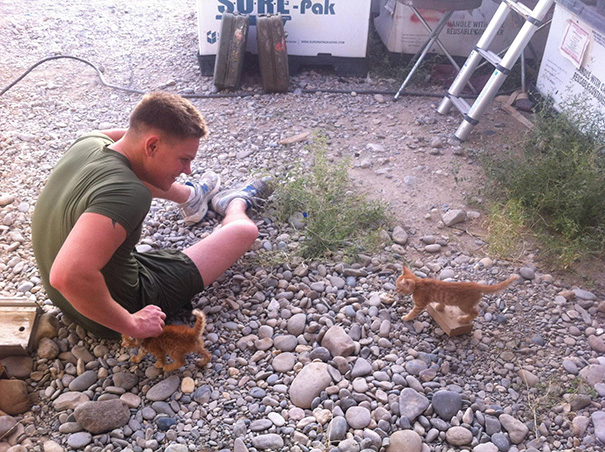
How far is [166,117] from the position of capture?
242 cm

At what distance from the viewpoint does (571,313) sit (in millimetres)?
3088

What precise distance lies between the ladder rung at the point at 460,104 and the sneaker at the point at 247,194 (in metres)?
2.02

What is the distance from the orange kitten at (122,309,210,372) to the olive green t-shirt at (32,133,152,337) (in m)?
0.19

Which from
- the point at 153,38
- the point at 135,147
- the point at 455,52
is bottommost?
the point at 153,38

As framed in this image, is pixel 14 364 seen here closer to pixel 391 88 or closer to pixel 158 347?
pixel 158 347

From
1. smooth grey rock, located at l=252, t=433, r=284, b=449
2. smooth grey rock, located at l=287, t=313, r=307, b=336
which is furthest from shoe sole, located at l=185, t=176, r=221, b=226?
smooth grey rock, located at l=252, t=433, r=284, b=449

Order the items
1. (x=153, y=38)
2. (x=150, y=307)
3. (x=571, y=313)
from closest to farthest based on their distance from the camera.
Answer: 1. (x=150, y=307)
2. (x=571, y=313)
3. (x=153, y=38)

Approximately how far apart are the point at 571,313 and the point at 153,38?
6239 millimetres

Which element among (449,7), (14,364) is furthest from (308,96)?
(14,364)

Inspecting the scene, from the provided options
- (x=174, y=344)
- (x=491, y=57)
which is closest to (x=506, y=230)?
(x=491, y=57)

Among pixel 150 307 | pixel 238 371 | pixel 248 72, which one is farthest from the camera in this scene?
pixel 248 72

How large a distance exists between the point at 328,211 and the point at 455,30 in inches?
136

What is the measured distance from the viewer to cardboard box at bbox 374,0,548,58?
5.89 meters

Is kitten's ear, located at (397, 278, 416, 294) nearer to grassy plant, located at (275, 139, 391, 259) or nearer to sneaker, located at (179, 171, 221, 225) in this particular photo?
grassy plant, located at (275, 139, 391, 259)
